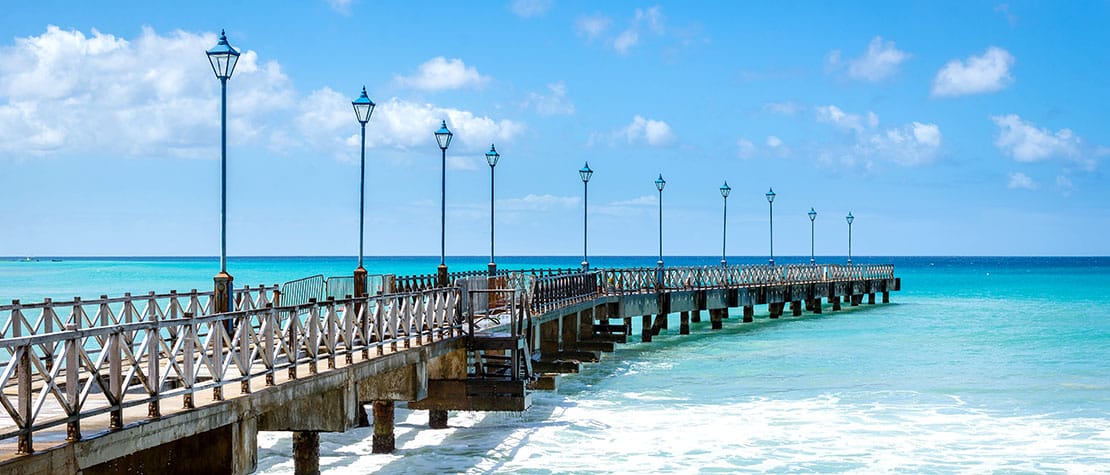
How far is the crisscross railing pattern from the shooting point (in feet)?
32.2

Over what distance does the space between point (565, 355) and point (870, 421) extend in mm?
9082

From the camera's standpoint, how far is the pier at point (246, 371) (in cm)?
1017

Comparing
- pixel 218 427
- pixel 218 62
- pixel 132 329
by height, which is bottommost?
pixel 218 427

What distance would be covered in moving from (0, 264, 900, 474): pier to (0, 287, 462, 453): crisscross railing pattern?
0.8 inches

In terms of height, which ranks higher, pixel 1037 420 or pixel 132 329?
pixel 132 329

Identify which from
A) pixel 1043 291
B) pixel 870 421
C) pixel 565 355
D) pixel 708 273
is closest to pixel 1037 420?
pixel 870 421

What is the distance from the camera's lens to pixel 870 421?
24609 millimetres

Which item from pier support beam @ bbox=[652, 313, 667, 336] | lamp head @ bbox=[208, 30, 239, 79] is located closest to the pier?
lamp head @ bbox=[208, 30, 239, 79]

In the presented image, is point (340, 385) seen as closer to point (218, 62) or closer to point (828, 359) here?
point (218, 62)

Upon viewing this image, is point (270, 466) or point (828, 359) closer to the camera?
point (270, 466)

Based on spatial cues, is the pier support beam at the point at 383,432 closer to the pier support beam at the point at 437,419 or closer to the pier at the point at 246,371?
the pier at the point at 246,371

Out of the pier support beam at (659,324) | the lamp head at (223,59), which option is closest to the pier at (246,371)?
the lamp head at (223,59)

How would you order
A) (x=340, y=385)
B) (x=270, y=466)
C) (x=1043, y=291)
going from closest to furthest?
(x=340, y=385) < (x=270, y=466) < (x=1043, y=291)

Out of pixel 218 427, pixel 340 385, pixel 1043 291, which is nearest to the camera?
pixel 218 427
